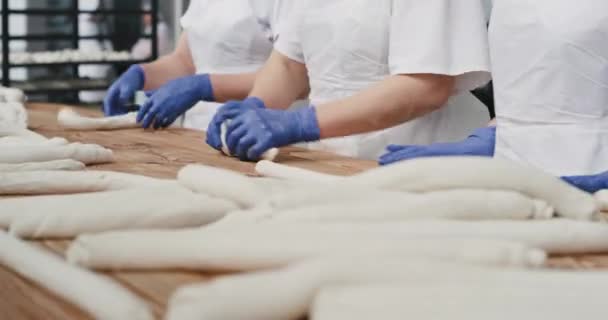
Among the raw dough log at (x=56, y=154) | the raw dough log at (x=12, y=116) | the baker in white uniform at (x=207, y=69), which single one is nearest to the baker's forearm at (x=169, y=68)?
the baker in white uniform at (x=207, y=69)

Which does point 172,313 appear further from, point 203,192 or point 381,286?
point 203,192

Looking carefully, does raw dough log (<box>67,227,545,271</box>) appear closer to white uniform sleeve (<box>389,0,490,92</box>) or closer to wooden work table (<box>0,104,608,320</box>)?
wooden work table (<box>0,104,608,320</box>)

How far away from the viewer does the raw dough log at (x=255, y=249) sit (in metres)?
0.88

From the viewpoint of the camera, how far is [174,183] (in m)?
1.34

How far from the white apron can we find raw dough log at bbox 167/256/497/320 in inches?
85.2

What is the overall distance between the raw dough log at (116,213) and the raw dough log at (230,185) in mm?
25

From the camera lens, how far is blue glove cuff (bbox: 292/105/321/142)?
204cm

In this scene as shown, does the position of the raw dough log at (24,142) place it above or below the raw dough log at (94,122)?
above

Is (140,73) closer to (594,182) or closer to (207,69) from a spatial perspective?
(207,69)

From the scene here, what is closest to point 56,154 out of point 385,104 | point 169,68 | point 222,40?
point 385,104

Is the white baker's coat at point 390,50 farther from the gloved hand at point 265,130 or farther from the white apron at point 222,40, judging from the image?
the white apron at point 222,40

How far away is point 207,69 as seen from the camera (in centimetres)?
314

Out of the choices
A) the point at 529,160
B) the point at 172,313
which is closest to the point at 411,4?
the point at 529,160

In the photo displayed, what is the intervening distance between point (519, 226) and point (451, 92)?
1094 mm
